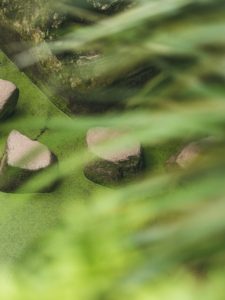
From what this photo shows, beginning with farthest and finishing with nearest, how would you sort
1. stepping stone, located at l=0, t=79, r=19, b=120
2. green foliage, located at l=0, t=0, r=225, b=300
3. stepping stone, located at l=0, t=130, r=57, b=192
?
1. stepping stone, located at l=0, t=79, r=19, b=120
2. stepping stone, located at l=0, t=130, r=57, b=192
3. green foliage, located at l=0, t=0, r=225, b=300

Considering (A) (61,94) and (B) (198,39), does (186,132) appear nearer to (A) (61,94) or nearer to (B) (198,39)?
(B) (198,39)

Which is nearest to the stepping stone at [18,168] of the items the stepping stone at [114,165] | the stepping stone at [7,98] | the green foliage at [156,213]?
the stepping stone at [114,165]

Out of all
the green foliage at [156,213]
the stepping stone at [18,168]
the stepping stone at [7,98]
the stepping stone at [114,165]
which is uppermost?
the green foliage at [156,213]

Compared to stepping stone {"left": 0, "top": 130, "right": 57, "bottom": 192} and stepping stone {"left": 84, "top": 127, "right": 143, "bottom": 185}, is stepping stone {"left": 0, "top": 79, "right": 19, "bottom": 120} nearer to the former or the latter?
stepping stone {"left": 0, "top": 130, "right": 57, "bottom": 192}

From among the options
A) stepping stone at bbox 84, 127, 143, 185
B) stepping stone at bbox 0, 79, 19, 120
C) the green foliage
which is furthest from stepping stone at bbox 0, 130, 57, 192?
the green foliage

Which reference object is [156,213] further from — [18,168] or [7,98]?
[7,98]

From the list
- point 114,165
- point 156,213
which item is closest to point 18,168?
point 114,165

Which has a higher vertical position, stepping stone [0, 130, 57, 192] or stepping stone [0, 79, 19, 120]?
stepping stone [0, 79, 19, 120]

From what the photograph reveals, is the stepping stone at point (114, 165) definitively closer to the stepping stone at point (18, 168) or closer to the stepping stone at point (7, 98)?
the stepping stone at point (18, 168)
